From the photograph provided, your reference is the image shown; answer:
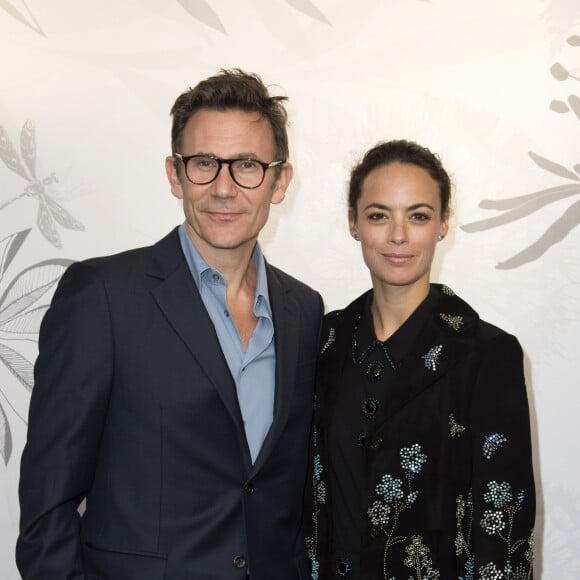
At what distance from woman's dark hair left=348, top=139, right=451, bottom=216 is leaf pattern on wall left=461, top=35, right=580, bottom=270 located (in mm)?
800

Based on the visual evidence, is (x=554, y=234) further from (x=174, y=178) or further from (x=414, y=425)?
(x=174, y=178)

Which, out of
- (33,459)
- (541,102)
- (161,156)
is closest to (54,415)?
(33,459)

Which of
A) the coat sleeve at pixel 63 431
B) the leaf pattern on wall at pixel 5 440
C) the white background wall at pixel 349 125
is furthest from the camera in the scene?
the leaf pattern on wall at pixel 5 440

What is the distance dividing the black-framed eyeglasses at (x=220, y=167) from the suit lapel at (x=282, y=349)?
0.27m

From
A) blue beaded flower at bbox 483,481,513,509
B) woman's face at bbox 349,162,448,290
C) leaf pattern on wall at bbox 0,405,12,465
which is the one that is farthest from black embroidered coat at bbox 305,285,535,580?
leaf pattern on wall at bbox 0,405,12,465

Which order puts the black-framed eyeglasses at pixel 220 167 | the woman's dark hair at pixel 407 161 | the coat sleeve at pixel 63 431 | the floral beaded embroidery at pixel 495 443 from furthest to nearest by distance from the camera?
the woman's dark hair at pixel 407 161 → the black-framed eyeglasses at pixel 220 167 → the floral beaded embroidery at pixel 495 443 → the coat sleeve at pixel 63 431

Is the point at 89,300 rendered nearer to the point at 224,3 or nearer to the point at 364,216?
the point at 364,216

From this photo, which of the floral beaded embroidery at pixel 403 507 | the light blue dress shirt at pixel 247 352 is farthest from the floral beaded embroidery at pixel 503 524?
the light blue dress shirt at pixel 247 352

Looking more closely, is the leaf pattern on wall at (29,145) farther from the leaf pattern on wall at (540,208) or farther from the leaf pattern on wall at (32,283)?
the leaf pattern on wall at (540,208)

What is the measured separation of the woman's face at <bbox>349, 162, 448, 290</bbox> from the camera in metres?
1.86

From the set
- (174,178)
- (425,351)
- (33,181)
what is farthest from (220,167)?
(33,181)

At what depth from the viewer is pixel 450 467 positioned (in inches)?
69.6

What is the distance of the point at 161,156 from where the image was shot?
2732mm

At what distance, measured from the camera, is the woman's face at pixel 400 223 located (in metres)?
1.86
